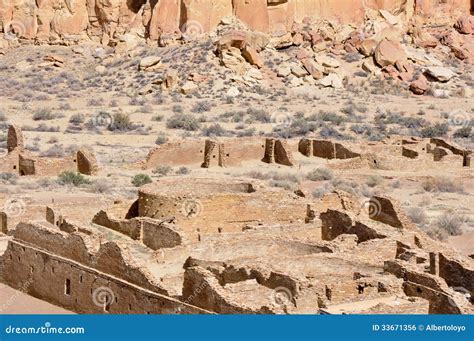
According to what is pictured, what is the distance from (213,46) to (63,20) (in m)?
13.4

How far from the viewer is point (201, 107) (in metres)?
53.1

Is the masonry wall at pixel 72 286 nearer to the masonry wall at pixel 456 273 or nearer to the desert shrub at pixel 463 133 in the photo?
Answer: the masonry wall at pixel 456 273

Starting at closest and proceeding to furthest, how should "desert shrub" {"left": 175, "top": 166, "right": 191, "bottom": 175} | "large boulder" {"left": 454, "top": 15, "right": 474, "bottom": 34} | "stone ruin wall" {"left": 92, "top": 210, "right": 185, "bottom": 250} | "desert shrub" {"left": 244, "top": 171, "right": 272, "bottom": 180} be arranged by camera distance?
"stone ruin wall" {"left": 92, "top": 210, "right": 185, "bottom": 250}
"desert shrub" {"left": 244, "top": 171, "right": 272, "bottom": 180}
"desert shrub" {"left": 175, "top": 166, "right": 191, "bottom": 175}
"large boulder" {"left": 454, "top": 15, "right": 474, "bottom": 34}

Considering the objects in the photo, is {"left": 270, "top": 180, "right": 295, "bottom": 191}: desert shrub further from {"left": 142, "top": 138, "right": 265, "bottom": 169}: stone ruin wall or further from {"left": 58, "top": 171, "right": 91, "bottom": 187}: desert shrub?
{"left": 58, "top": 171, "right": 91, "bottom": 187}: desert shrub

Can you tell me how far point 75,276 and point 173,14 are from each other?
44602 millimetres

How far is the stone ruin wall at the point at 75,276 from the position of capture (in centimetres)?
1786

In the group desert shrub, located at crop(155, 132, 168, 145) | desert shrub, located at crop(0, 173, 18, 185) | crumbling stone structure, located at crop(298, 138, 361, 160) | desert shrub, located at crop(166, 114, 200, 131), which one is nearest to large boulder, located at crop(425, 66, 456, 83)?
desert shrub, located at crop(166, 114, 200, 131)

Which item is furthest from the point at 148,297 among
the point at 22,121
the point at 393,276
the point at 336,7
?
the point at 336,7

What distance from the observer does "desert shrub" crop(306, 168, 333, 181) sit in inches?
1374

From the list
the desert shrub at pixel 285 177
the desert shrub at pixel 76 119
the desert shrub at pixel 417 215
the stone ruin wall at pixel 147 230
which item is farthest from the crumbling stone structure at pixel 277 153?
the desert shrub at pixel 76 119

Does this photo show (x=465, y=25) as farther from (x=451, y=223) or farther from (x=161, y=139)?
(x=451, y=223)

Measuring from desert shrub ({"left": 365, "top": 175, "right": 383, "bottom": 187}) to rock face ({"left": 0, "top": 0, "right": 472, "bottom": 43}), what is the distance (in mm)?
28238

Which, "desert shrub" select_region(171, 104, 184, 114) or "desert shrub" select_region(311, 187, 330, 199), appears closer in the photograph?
"desert shrub" select_region(311, 187, 330, 199)

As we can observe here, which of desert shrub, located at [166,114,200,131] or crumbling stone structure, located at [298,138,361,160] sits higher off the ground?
desert shrub, located at [166,114,200,131]
